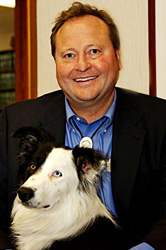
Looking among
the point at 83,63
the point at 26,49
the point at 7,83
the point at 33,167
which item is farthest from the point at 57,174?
the point at 7,83

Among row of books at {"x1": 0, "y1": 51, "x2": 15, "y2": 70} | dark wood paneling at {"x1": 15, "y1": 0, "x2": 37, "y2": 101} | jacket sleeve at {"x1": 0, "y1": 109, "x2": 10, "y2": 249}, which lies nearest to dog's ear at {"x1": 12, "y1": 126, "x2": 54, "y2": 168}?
jacket sleeve at {"x1": 0, "y1": 109, "x2": 10, "y2": 249}

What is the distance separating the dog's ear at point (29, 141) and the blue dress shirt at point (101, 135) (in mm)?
200

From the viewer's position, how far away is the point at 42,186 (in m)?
1.58

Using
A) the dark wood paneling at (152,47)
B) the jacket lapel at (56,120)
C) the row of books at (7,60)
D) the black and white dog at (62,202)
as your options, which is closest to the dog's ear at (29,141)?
the black and white dog at (62,202)

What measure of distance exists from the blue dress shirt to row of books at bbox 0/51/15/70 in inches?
189

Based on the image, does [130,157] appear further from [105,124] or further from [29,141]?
[29,141]

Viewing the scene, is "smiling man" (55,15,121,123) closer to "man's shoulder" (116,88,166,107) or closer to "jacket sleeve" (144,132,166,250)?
"man's shoulder" (116,88,166,107)

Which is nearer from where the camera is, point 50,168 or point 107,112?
point 50,168

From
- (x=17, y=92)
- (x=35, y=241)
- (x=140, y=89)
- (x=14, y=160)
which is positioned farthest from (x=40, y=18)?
(x=35, y=241)

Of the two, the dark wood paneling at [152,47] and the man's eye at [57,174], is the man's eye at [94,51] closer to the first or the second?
the man's eye at [57,174]

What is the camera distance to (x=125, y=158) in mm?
1853

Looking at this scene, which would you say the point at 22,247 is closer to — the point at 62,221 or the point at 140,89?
the point at 62,221

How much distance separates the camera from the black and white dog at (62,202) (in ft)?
5.29

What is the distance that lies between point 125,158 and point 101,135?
197mm
